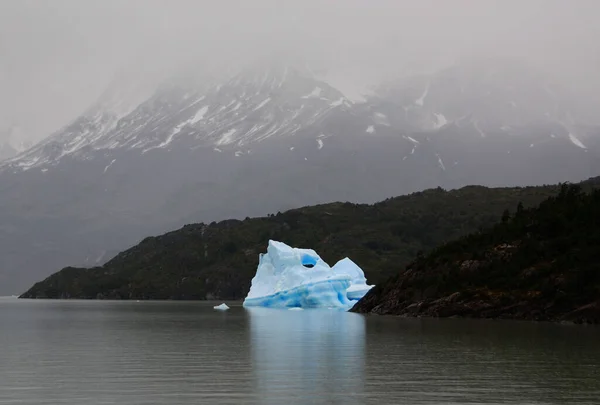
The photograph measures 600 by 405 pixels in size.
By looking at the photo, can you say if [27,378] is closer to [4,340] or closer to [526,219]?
[4,340]

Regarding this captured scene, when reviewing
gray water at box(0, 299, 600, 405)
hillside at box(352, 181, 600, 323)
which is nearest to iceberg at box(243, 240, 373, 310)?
hillside at box(352, 181, 600, 323)

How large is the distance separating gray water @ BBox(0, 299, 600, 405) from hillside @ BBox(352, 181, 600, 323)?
1516 centimetres

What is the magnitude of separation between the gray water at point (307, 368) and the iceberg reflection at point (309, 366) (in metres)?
0.05

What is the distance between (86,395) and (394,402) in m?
12.0

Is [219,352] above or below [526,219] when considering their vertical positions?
below

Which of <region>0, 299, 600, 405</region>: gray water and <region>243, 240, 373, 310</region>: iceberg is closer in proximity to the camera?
<region>0, 299, 600, 405</region>: gray water

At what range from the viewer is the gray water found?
32.4 m

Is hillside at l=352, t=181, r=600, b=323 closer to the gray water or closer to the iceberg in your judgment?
the gray water

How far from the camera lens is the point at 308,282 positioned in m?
145

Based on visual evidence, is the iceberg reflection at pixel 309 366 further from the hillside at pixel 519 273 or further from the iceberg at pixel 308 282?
the iceberg at pixel 308 282

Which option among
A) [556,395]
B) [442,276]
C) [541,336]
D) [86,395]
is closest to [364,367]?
[556,395]

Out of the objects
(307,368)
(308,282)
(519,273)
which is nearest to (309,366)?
(307,368)

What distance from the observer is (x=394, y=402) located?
30.7 metres

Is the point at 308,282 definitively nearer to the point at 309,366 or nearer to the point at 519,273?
the point at 519,273
